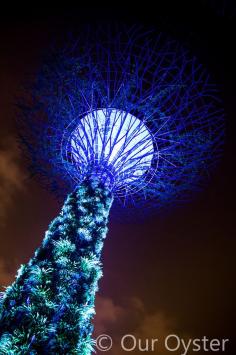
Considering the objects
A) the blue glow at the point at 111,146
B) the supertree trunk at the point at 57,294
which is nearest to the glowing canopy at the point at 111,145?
the blue glow at the point at 111,146

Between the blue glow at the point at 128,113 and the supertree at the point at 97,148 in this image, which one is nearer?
the supertree at the point at 97,148

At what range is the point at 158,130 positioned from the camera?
30.8 feet

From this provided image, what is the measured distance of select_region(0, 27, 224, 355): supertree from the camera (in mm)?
5113

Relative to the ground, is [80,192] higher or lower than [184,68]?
lower

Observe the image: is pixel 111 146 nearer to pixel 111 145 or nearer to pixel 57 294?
pixel 111 145

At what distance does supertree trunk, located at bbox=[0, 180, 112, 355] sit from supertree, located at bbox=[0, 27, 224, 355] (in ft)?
0.06

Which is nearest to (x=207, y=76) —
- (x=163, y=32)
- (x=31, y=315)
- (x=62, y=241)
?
(x=163, y=32)

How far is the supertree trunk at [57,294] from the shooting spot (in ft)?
15.0

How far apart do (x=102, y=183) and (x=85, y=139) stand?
7.63 ft

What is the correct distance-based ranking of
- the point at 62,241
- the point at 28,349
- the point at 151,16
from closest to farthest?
1. the point at 28,349
2. the point at 62,241
3. the point at 151,16

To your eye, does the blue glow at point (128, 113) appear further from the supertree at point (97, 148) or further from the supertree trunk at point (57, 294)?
the supertree trunk at point (57, 294)

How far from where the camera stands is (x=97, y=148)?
28.9ft

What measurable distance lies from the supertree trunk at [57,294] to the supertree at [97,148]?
18 mm

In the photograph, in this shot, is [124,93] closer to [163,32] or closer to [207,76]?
[163,32]
